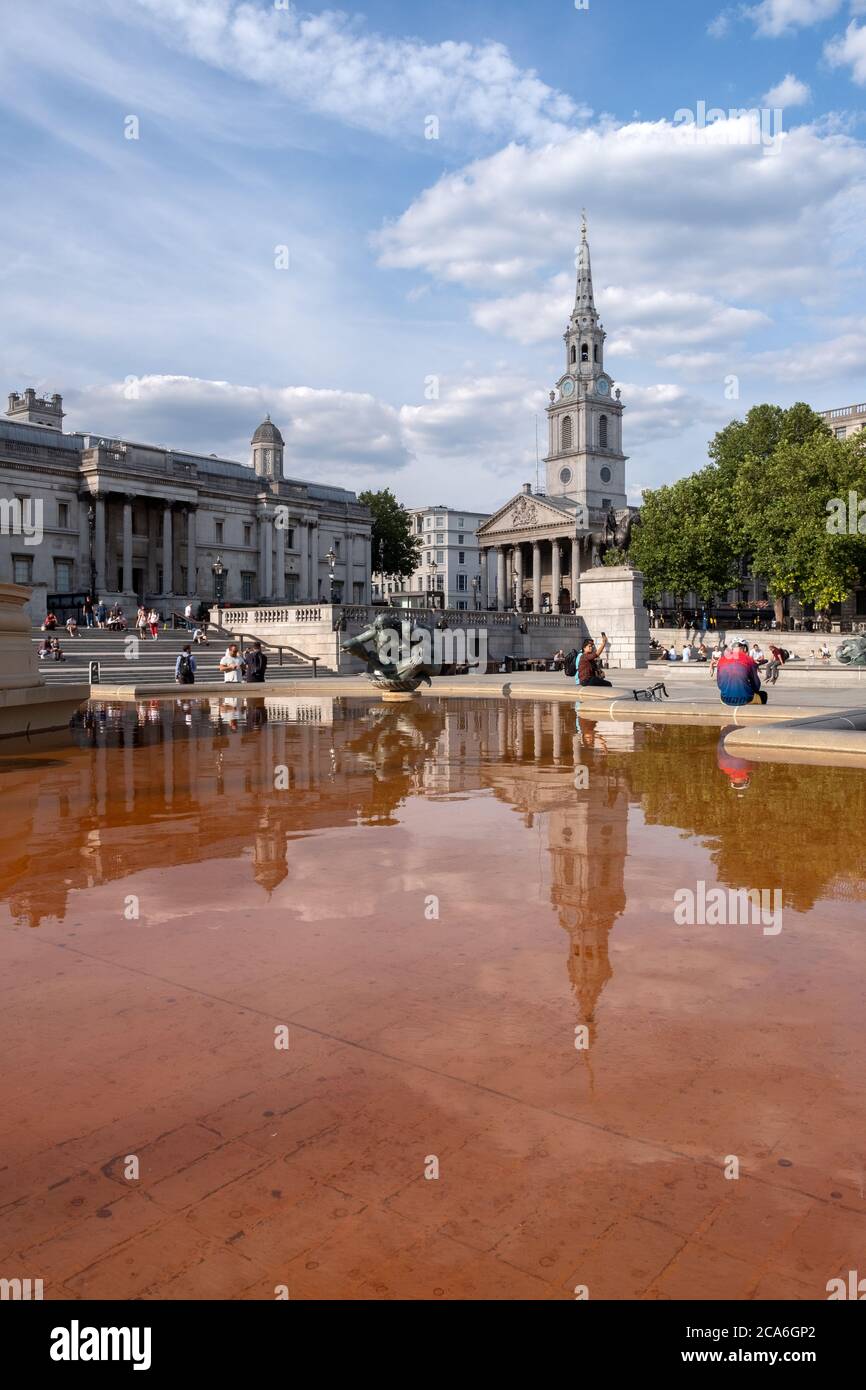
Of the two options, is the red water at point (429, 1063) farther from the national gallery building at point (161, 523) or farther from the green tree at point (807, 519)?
the green tree at point (807, 519)

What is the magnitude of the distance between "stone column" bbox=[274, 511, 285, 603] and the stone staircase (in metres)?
34.4

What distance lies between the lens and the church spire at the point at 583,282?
Result: 12588 centimetres

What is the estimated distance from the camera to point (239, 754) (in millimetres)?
13195

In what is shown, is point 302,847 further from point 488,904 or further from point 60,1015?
point 60,1015

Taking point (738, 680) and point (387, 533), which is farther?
point (387, 533)

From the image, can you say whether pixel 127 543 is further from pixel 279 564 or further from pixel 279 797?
pixel 279 797

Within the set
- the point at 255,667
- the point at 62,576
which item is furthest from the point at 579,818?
the point at 62,576

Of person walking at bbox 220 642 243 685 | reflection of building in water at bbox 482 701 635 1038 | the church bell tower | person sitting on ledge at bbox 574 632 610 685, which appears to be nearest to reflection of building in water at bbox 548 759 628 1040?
reflection of building in water at bbox 482 701 635 1038

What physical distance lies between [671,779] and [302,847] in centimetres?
503

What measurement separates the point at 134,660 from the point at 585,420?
309 feet

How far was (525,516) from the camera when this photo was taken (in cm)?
11100

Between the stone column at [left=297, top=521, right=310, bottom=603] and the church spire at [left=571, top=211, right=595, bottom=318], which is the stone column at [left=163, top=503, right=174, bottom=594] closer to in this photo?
the stone column at [left=297, top=521, right=310, bottom=603]

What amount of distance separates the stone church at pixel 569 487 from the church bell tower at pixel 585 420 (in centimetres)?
13
